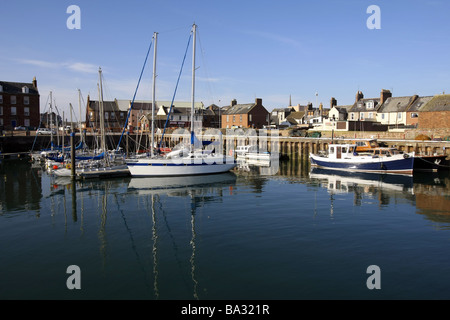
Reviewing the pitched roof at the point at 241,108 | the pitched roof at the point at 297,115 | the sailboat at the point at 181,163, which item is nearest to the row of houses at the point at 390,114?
the pitched roof at the point at 297,115

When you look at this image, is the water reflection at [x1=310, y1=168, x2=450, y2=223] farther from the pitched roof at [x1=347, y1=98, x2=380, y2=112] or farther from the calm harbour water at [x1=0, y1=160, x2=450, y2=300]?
Answer: the pitched roof at [x1=347, y1=98, x2=380, y2=112]

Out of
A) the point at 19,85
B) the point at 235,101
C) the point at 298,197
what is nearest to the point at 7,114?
the point at 19,85

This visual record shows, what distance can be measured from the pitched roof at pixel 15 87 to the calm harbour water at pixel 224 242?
56.8 meters

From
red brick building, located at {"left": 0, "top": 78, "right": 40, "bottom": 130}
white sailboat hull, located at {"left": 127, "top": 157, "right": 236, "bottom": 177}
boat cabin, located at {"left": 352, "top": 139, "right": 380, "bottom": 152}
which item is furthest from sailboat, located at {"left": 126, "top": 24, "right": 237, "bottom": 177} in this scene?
red brick building, located at {"left": 0, "top": 78, "right": 40, "bottom": 130}

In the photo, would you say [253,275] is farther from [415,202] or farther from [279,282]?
[415,202]

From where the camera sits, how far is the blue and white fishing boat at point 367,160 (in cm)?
3859

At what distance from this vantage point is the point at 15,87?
Result: 76.9 m

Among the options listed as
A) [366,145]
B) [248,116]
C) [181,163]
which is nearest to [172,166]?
[181,163]

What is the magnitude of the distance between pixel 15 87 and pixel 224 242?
7982 centimetres

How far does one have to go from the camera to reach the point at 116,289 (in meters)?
11.4

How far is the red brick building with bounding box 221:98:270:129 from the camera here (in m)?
85.8

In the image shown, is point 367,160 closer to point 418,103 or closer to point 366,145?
point 366,145

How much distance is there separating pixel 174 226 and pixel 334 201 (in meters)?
12.9

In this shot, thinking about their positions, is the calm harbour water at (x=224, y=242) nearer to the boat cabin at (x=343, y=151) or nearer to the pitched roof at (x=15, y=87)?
the boat cabin at (x=343, y=151)
